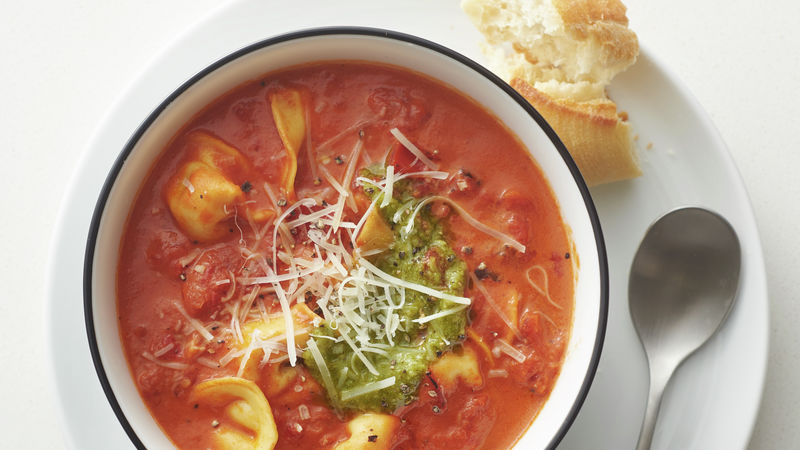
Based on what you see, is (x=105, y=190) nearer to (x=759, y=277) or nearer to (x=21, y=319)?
(x=21, y=319)

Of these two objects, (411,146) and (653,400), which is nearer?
(411,146)

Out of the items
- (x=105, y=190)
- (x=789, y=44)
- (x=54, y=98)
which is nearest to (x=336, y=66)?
(x=105, y=190)

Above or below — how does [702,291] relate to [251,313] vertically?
below

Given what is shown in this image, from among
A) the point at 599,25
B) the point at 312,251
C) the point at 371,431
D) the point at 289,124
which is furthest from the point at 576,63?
the point at 371,431

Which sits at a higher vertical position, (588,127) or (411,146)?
(411,146)

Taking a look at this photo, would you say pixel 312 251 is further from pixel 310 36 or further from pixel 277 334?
pixel 310 36

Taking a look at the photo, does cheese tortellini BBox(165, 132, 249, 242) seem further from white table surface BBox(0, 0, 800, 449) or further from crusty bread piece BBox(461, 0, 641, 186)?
crusty bread piece BBox(461, 0, 641, 186)

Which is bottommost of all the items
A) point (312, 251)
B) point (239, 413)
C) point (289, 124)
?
point (239, 413)

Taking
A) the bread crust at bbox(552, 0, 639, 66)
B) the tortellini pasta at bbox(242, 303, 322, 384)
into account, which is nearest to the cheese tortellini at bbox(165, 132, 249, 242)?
the tortellini pasta at bbox(242, 303, 322, 384)
